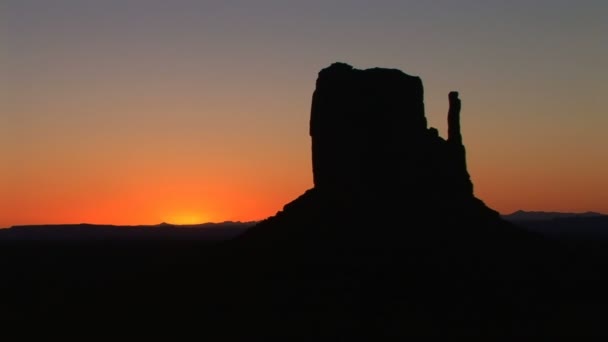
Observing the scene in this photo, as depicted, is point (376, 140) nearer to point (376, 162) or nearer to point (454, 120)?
point (376, 162)

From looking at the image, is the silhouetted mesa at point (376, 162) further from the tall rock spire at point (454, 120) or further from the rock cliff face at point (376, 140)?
the tall rock spire at point (454, 120)

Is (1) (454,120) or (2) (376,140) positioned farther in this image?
(1) (454,120)

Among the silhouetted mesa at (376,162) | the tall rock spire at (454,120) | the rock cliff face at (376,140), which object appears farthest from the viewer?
the tall rock spire at (454,120)

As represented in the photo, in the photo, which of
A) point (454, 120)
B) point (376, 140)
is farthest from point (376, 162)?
point (454, 120)

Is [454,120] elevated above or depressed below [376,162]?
above

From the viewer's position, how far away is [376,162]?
188 ft

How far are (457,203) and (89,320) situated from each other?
2478 centimetres

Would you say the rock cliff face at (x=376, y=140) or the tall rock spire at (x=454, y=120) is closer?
the rock cliff face at (x=376, y=140)

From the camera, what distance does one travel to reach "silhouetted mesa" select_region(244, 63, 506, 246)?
184 ft

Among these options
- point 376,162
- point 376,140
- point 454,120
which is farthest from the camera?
point 454,120

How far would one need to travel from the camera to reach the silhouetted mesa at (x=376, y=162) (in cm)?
5609

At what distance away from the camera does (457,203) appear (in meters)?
58.9

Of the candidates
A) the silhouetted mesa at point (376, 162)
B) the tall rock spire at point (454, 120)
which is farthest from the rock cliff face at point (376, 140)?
the tall rock spire at point (454, 120)

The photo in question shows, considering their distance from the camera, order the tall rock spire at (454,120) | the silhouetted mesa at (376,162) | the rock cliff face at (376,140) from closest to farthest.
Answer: the silhouetted mesa at (376,162)
the rock cliff face at (376,140)
the tall rock spire at (454,120)
